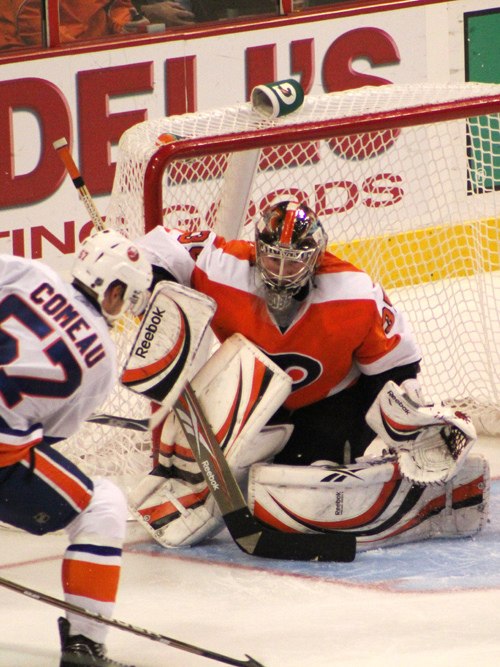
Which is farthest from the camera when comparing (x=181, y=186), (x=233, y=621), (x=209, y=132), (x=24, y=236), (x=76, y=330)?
(x=24, y=236)

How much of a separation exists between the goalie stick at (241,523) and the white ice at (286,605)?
0.12ft

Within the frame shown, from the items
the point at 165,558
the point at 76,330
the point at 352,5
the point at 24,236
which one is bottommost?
the point at 165,558

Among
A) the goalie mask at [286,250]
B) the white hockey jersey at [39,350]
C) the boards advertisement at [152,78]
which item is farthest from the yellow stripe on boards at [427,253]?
the white hockey jersey at [39,350]

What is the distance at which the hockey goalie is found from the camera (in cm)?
376

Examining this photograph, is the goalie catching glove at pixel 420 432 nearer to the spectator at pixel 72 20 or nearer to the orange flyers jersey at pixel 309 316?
the orange flyers jersey at pixel 309 316

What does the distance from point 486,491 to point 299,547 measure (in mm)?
540

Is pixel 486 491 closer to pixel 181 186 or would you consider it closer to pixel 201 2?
pixel 181 186

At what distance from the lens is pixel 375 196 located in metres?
5.47

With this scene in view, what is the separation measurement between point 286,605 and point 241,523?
0.38 metres

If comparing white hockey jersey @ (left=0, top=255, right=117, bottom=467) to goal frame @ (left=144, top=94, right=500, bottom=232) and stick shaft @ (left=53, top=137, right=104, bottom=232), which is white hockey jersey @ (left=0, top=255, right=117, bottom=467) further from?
goal frame @ (left=144, top=94, right=500, bottom=232)

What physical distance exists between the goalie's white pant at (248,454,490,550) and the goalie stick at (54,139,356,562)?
0.04 metres

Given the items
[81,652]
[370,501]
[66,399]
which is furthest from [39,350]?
[370,501]

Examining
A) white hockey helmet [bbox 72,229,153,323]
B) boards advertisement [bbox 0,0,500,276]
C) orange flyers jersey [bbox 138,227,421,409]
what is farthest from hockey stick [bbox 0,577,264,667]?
boards advertisement [bbox 0,0,500,276]

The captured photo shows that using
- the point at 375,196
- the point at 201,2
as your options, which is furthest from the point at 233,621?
the point at 201,2
